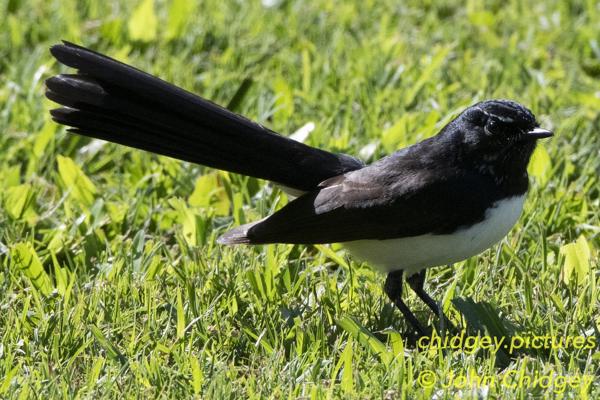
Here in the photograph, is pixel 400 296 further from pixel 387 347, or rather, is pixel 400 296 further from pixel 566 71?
pixel 566 71

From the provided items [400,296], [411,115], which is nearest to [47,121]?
[411,115]

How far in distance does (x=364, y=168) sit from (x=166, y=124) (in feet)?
2.94

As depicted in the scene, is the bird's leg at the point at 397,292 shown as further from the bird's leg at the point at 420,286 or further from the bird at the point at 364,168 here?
the bird's leg at the point at 420,286

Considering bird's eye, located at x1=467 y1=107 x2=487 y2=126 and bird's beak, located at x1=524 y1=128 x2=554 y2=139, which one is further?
bird's eye, located at x1=467 y1=107 x2=487 y2=126

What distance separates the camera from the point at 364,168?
16.0 feet

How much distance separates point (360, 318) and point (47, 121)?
100 inches

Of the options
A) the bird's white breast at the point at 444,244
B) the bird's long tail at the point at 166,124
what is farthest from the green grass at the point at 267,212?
the bird's long tail at the point at 166,124

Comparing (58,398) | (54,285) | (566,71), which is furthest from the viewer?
(566,71)

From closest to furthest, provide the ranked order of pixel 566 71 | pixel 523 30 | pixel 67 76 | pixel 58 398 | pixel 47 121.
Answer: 1. pixel 58 398
2. pixel 67 76
3. pixel 47 121
4. pixel 566 71
5. pixel 523 30

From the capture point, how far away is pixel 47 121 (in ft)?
20.8

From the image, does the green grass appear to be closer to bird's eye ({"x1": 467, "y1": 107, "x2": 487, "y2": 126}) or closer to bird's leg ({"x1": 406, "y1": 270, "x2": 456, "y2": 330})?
bird's leg ({"x1": 406, "y1": 270, "x2": 456, "y2": 330})

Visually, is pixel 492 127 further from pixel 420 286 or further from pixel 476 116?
pixel 420 286

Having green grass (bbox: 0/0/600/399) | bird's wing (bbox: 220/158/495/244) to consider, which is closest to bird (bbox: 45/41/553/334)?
bird's wing (bbox: 220/158/495/244)

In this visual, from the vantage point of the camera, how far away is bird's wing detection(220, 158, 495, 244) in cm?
455
